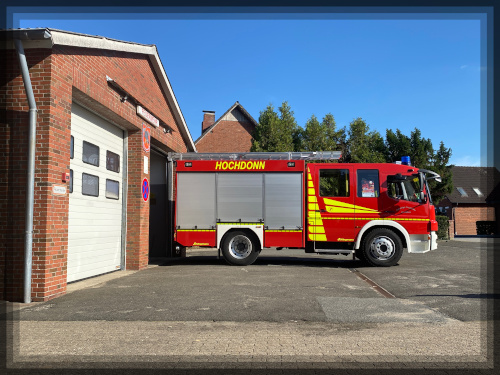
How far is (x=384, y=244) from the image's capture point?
12469 mm

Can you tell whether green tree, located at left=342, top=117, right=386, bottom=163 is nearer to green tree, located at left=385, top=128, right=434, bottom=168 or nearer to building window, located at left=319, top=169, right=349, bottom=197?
green tree, located at left=385, top=128, right=434, bottom=168

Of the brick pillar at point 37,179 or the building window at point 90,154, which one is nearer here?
the brick pillar at point 37,179

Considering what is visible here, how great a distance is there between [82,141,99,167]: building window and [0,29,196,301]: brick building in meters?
0.02

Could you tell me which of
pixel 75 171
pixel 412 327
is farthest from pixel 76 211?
pixel 412 327

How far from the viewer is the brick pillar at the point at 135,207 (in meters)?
11.9

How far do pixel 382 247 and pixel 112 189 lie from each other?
7.37m

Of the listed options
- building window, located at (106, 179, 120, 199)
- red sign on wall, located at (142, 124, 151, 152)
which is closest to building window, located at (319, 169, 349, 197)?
red sign on wall, located at (142, 124, 151, 152)

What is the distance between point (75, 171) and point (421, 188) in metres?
8.97

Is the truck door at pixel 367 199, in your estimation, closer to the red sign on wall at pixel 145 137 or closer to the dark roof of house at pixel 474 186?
the red sign on wall at pixel 145 137

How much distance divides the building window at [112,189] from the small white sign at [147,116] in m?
1.95

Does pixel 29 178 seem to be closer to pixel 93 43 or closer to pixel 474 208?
pixel 93 43

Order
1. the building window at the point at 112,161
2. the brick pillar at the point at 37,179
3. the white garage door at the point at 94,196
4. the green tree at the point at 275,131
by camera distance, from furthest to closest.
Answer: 1. the green tree at the point at 275,131
2. the building window at the point at 112,161
3. the white garage door at the point at 94,196
4. the brick pillar at the point at 37,179

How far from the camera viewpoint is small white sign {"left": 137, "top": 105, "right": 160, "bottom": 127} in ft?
39.2

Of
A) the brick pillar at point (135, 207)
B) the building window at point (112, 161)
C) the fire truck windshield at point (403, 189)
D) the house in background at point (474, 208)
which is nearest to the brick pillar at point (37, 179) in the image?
the building window at point (112, 161)
